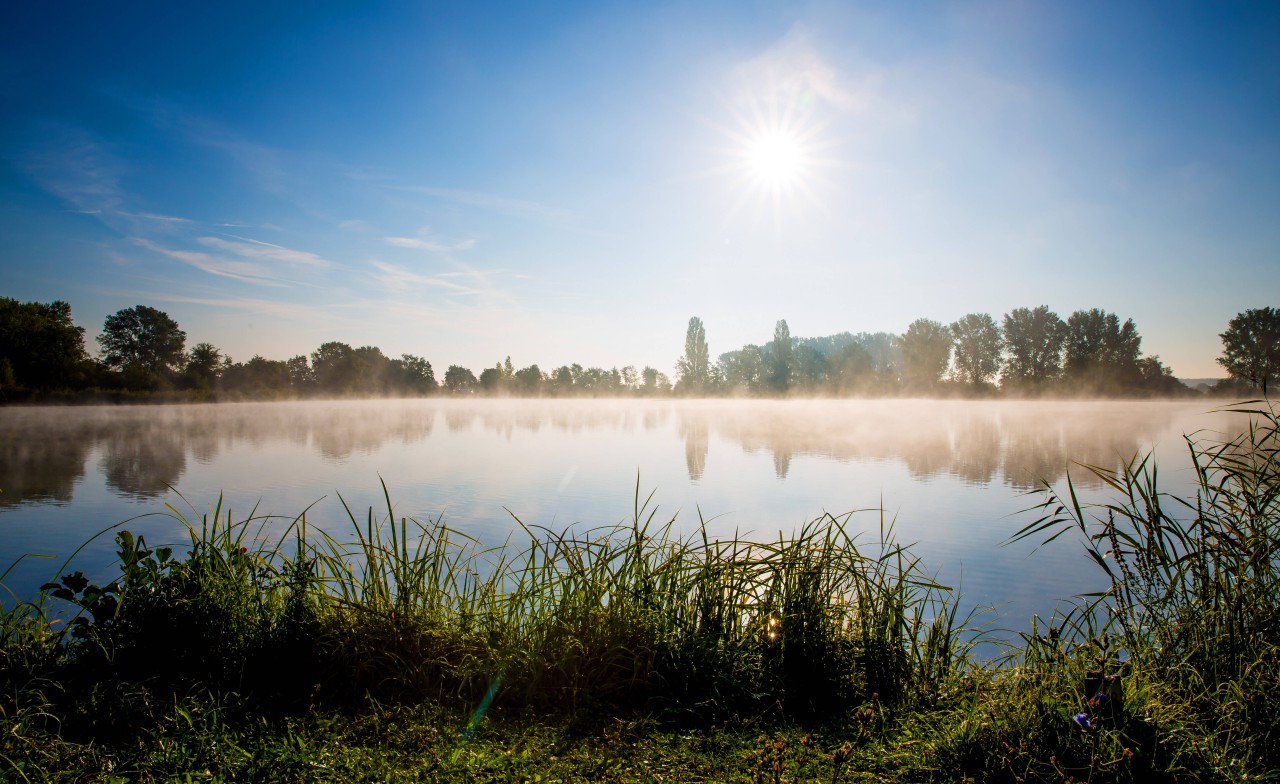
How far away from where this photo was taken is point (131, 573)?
8.45 ft

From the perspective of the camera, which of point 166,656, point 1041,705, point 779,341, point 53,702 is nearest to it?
point 1041,705

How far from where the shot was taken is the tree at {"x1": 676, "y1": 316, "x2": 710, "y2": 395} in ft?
188

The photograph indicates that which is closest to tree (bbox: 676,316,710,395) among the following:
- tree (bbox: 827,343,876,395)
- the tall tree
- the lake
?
tree (bbox: 827,343,876,395)

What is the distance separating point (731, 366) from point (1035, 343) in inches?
1430

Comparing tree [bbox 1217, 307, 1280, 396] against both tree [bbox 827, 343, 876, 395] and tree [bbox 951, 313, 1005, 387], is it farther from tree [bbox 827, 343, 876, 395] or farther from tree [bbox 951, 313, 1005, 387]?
tree [bbox 827, 343, 876, 395]

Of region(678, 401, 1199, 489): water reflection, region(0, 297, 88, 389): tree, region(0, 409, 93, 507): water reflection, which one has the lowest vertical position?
region(0, 409, 93, 507): water reflection

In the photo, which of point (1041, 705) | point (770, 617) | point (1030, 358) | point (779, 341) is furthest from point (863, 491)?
point (779, 341)

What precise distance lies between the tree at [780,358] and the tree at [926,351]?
1102 centimetres

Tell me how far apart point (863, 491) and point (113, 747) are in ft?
31.4

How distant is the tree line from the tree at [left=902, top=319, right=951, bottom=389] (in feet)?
0.34

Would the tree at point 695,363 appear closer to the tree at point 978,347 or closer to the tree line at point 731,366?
the tree line at point 731,366

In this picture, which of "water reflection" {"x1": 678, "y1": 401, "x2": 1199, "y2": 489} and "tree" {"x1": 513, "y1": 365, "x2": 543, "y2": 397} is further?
"tree" {"x1": 513, "y1": 365, "x2": 543, "y2": 397}

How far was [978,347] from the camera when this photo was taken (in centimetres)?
4497

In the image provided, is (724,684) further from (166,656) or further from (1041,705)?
(166,656)
